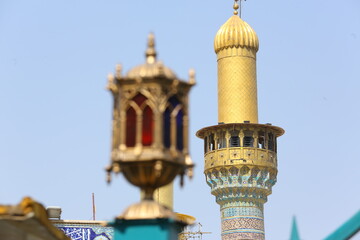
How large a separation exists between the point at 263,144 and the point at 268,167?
0.98 meters

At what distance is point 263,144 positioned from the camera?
43.0 metres

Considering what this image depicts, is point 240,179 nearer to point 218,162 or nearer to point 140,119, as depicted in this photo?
point 218,162

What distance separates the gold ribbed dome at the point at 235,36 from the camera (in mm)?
42875

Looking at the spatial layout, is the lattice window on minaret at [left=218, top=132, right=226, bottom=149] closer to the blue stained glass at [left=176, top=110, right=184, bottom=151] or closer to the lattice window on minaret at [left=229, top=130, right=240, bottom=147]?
the lattice window on minaret at [left=229, top=130, right=240, bottom=147]

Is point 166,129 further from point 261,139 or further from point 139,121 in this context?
point 261,139

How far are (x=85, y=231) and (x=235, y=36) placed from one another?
2211 centimetres

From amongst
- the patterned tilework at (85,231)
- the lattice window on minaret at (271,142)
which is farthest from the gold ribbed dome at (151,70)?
the lattice window on minaret at (271,142)

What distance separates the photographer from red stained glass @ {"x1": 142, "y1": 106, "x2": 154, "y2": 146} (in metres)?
6.61

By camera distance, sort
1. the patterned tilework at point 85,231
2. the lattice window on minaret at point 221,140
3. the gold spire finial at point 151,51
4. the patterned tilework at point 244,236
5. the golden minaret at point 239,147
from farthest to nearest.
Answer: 1. the lattice window on minaret at point 221,140
2. the golden minaret at point 239,147
3. the patterned tilework at point 244,236
4. the patterned tilework at point 85,231
5. the gold spire finial at point 151,51

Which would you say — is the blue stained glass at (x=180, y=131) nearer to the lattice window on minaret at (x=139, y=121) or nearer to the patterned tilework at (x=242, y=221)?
the lattice window on minaret at (x=139, y=121)

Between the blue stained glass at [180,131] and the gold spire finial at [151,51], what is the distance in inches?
16.2

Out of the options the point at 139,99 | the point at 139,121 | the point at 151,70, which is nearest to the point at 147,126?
the point at 139,121

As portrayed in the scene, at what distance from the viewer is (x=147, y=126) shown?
667cm

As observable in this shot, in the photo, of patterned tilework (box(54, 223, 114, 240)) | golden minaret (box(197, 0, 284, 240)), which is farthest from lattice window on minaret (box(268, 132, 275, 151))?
patterned tilework (box(54, 223, 114, 240))
